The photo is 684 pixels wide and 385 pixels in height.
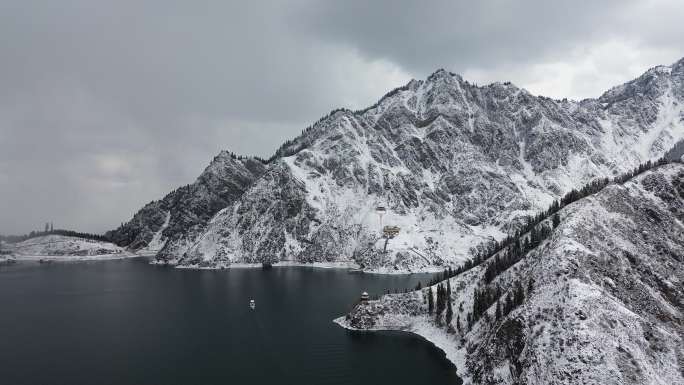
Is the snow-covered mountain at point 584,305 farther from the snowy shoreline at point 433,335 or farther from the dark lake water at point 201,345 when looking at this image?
the dark lake water at point 201,345

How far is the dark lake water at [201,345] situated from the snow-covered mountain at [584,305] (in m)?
8.95

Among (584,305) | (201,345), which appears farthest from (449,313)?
(201,345)

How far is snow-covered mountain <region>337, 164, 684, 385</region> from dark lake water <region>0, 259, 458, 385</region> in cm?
895

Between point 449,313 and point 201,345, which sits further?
point 449,313

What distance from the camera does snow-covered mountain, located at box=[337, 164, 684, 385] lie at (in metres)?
75.4

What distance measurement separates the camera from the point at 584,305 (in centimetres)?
8200

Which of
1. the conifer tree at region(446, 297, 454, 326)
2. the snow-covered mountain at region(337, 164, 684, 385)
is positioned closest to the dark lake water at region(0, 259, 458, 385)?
the snow-covered mountain at region(337, 164, 684, 385)

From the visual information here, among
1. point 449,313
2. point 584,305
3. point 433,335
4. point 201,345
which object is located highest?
point 584,305

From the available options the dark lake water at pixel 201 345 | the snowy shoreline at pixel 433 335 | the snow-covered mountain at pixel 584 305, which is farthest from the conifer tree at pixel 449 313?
the dark lake water at pixel 201 345

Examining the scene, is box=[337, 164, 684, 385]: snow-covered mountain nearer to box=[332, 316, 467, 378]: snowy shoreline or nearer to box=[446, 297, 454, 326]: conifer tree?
box=[332, 316, 467, 378]: snowy shoreline

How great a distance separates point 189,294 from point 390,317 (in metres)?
92.5

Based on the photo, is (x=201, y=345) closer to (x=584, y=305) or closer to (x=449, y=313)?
(x=449, y=313)

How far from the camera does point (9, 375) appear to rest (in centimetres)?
8844

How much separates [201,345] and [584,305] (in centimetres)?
8629
